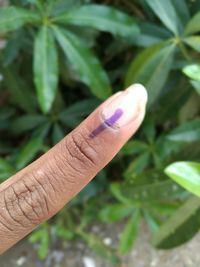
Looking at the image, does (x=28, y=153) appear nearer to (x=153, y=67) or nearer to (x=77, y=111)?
(x=77, y=111)

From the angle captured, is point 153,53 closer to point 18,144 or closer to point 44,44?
point 44,44

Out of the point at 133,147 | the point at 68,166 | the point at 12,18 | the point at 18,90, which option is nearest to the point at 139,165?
the point at 133,147

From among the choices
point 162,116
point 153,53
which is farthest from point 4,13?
point 162,116

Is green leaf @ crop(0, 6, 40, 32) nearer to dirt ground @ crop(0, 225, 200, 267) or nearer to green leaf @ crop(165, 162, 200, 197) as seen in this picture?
green leaf @ crop(165, 162, 200, 197)

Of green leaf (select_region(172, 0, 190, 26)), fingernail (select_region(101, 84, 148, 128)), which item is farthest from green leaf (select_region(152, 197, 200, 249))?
fingernail (select_region(101, 84, 148, 128))

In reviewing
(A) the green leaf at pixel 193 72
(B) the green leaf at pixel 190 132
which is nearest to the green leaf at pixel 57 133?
(B) the green leaf at pixel 190 132

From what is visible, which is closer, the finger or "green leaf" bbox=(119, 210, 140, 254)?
the finger
